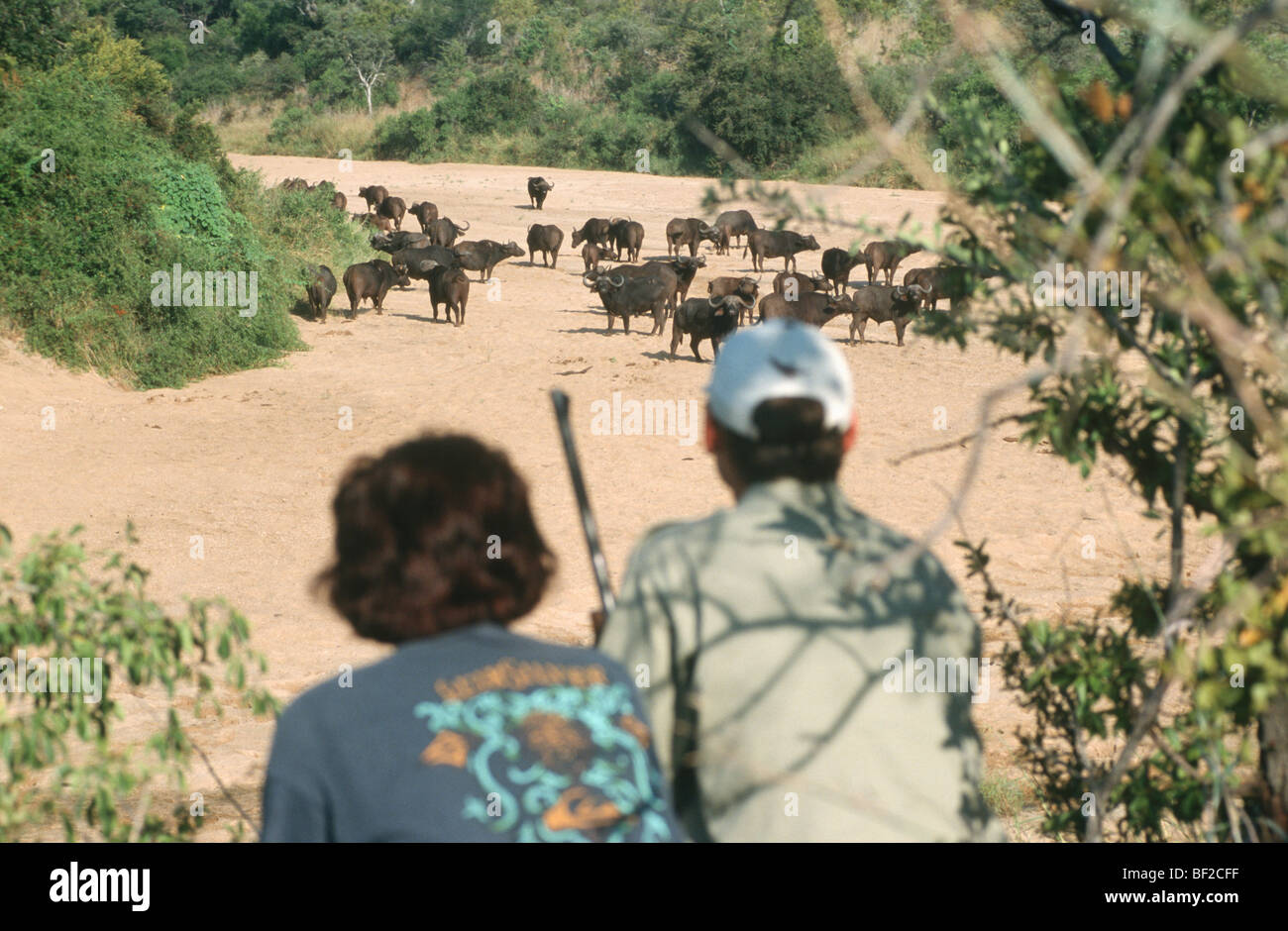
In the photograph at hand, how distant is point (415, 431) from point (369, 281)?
12354 mm

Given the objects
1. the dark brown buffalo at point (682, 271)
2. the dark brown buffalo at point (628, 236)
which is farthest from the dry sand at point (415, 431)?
the dark brown buffalo at point (628, 236)

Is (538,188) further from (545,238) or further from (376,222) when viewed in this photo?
(545,238)

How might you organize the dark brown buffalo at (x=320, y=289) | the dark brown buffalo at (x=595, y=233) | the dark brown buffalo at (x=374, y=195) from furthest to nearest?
the dark brown buffalo at (x=374, y=195) → the dark brown buffalo at (x=595, y=233) → the dark brown buffalo at (x=320, y=289)

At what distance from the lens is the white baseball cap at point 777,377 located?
1.93 metres

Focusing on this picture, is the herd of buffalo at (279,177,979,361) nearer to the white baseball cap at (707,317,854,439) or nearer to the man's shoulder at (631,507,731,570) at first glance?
the white baseball cap at (707,317,854,439)

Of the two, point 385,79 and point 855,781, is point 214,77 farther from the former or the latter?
point 855,781

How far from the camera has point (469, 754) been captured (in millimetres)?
1603

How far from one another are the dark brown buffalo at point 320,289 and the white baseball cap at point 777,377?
51.1ft

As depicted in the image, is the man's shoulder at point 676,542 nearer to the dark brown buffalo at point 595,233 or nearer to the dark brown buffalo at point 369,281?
the dark brown buffalo at point 369,281

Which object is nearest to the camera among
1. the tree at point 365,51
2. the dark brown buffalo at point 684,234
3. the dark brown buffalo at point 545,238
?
the dark brown buffalo at point 545,238

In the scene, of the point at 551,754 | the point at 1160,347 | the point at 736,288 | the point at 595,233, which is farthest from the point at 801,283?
the point at 551,754

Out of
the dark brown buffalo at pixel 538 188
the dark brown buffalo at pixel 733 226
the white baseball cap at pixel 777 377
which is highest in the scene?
the dark brown buffalo at pixel 538 188

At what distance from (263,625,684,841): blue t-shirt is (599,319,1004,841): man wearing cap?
174mm

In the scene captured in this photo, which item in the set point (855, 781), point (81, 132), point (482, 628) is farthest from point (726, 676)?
point (81, 132)
